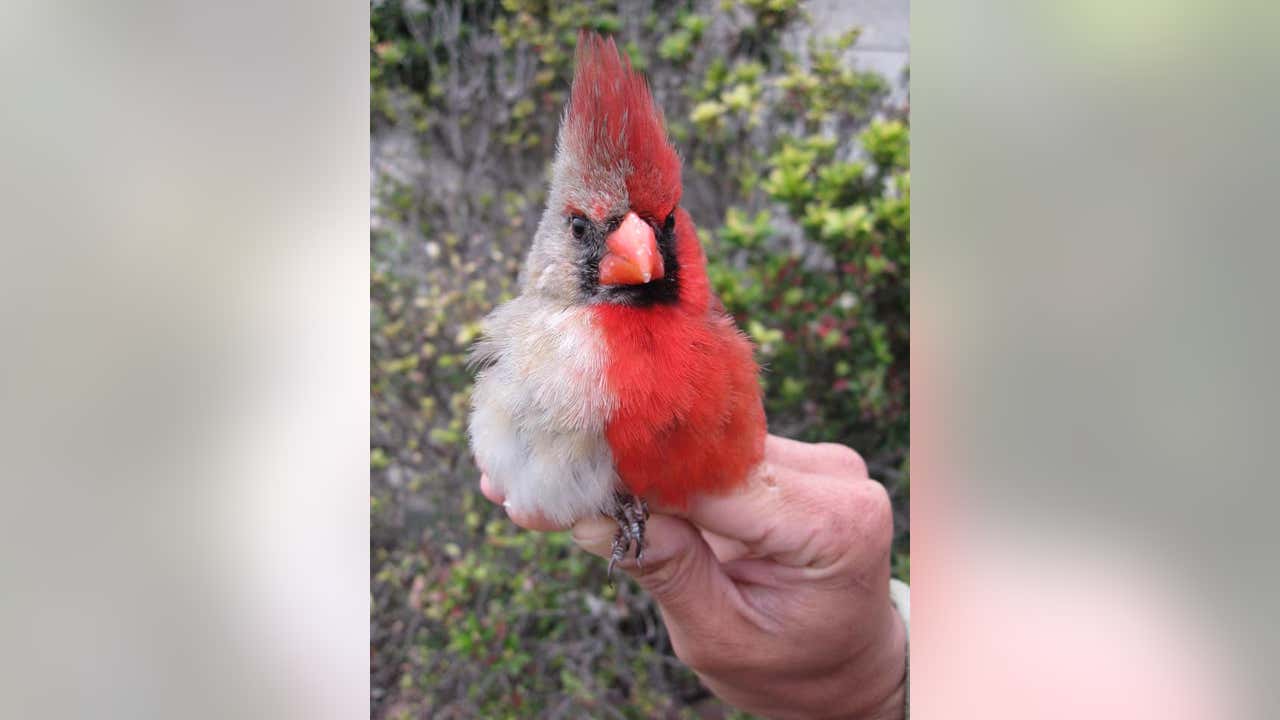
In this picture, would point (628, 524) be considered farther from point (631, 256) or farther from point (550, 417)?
point (631, 256)

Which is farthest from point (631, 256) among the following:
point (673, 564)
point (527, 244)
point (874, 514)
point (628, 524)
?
point (527, 244)

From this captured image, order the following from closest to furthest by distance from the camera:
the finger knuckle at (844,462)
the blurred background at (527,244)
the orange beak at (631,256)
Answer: the orange beak at (631,256), the finger knuckle at (844,462), the blurred background at (527,244)

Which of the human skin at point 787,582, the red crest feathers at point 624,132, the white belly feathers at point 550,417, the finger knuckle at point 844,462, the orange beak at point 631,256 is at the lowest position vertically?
the human skin at point 787,582

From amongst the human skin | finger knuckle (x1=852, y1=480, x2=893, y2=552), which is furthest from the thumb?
finger knuckle (x1=852, y1=480, x2=893, y2=552)

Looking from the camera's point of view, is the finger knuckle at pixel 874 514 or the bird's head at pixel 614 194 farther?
the finger knuckle at pixel 874 514

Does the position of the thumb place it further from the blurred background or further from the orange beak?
the blurred background

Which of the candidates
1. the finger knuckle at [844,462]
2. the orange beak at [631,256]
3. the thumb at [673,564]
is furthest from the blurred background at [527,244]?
the orange beak at [631,256]

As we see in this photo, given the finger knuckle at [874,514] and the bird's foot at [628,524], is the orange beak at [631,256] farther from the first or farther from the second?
the finger knuckle at [874,514]
